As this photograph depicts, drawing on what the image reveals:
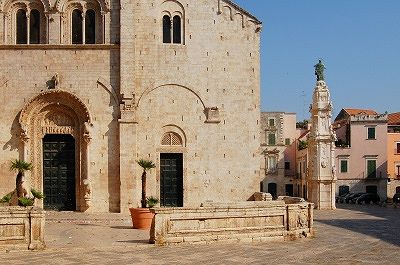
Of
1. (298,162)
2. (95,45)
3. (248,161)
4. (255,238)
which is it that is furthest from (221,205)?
(298,162)

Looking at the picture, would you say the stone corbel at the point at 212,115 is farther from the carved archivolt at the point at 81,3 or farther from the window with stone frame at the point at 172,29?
the carved archivolt at the point at 81,3

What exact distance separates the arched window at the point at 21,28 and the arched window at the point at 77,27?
202 cm

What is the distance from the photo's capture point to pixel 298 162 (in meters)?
63.4

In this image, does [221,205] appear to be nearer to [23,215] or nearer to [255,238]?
[255,238]

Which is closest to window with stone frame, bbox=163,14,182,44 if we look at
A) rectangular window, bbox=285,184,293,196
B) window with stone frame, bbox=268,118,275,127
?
rectangular window, bbox=285,184,293,196

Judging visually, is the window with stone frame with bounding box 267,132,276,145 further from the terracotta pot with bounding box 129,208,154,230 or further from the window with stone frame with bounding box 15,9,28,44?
the terracotta pot with bounding box 129,208,154,230

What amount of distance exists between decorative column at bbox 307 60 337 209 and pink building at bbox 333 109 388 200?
2103 cm

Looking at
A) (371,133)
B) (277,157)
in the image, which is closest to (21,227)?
(371,133)

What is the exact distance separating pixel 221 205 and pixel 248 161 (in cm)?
1019

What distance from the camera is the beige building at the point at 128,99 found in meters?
24.7

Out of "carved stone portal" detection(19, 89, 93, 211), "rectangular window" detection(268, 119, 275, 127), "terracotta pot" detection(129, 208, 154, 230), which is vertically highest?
"rectangular window" detection(268, 119, 275, 127)

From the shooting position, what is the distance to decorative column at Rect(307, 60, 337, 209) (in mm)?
34750

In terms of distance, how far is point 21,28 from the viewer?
25.3 m

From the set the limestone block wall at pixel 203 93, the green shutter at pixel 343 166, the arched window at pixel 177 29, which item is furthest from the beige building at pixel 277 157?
the arched window at pixel 177 29
